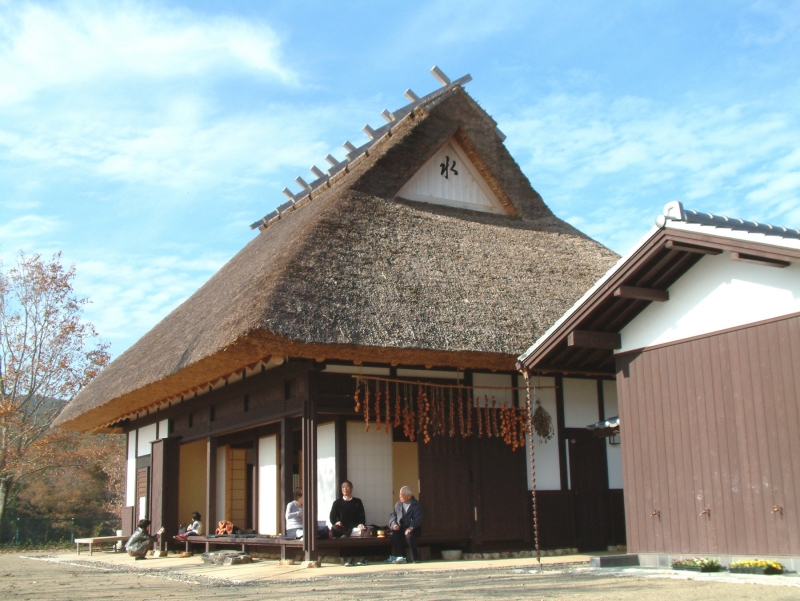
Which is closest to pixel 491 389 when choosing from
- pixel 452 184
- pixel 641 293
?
pixel 641 293

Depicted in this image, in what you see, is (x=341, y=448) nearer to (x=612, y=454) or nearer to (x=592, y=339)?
(x=592, y=339)

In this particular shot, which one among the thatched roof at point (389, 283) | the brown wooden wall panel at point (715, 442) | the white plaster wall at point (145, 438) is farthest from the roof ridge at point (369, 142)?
the brown wooden wall panel at point (715, 442)

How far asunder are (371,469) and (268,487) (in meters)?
2.68

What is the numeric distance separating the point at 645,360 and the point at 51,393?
21.5 meters

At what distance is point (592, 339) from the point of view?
347 inches

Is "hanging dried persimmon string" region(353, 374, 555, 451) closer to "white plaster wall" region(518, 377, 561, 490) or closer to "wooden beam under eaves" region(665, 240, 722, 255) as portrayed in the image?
"white plaster wall" region(518, 377, 561, 490)

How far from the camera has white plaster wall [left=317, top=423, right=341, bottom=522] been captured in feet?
34.7

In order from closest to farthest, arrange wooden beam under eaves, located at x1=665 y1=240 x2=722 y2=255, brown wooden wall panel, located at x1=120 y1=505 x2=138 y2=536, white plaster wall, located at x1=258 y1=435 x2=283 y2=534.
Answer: wooden beam under eaves, located at x1=665 y1=240 x2=722 y2=255
white plaster wall, located at x1=258 y1=435 x2=283 y2=534
brown wooden wall panel, located at x1=120 y1=505 x2=138 y2=536

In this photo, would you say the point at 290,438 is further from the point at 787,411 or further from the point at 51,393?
the point at 51,393

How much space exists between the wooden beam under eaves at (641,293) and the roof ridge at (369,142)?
754 centimetres

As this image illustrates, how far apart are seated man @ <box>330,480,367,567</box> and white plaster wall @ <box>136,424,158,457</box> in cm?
699

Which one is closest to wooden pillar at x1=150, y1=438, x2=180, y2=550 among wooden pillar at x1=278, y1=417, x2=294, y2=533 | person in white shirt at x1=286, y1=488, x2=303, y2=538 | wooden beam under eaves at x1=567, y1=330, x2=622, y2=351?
wooden pillar at x1=278, y1=417, x2=294, y2=533

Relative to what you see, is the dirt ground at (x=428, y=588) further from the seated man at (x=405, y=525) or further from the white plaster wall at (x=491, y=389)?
the white plaster wall at (x=491, y=389)

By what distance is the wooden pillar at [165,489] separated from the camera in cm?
1380
